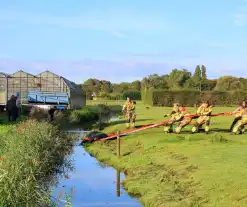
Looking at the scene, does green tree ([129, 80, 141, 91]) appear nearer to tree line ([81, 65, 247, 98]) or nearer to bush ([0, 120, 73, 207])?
tree line ([81, 65, 247, 98])

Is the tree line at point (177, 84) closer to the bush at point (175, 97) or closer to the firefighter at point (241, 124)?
the bush at point (175, 97)

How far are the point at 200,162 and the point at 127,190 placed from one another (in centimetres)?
292

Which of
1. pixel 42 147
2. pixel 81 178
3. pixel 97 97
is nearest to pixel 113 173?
pixel 81 178

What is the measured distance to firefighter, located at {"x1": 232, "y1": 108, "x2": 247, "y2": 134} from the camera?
23886mm

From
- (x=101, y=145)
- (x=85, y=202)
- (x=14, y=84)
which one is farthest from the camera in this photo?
(x=14, y=84)

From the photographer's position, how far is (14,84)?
51.8 metres

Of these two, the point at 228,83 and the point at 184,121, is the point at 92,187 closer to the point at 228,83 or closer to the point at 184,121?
the point at 184,121

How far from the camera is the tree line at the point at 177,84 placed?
105m

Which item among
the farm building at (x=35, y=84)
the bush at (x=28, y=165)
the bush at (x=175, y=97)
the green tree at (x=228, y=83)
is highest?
the green tree at (x=228, y=83)

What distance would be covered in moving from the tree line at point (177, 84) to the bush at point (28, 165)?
74765 millimetres

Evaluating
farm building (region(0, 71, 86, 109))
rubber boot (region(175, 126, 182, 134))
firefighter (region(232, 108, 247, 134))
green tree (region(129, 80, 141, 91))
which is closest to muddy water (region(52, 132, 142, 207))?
rubber boot (region(175, 126, 182, 134))

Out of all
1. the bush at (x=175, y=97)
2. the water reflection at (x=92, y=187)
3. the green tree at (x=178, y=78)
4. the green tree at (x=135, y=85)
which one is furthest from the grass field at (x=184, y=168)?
the green tree at (x=135, y=85)

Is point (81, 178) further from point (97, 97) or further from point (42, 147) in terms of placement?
point (97, 97)

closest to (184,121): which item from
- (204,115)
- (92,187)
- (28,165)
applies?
(204,115)
